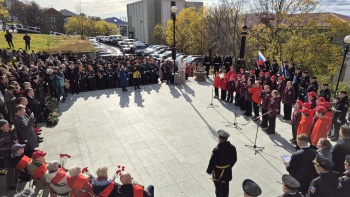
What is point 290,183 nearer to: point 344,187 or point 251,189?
point 251,189

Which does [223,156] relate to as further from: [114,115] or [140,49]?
[140,49]

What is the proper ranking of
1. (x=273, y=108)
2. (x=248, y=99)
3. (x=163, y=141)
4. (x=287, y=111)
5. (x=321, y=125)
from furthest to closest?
(x=248, y=99), (x=287, y=111), (x=273, y=108), (x=163, y=141), (x=321, y=125)

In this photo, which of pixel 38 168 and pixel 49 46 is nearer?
pixel 38 168

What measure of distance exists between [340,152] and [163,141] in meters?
4.96

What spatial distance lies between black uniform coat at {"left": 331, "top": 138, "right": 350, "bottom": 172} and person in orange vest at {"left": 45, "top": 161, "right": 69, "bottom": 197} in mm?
5376

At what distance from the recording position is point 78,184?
166 inches

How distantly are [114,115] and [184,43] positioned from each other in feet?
86.6

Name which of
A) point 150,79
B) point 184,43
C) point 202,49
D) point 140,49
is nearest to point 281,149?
point 150,79

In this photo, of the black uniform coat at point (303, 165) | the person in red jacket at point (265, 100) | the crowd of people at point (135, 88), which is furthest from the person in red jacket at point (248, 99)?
the black uniform coat at point (303, 165)

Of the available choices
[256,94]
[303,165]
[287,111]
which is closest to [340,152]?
[303,165]

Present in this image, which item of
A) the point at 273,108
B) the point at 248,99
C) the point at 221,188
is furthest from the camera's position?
the point at 248,99

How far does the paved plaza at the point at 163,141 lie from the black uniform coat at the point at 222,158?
0.95 meters

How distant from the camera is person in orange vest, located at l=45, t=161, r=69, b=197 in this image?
4473 mm

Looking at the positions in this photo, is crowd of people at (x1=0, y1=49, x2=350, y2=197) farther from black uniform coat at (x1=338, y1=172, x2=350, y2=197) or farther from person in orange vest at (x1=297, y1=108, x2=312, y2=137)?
black uniform coat at (x1=338, y1=172, x2=350, y2=197)
